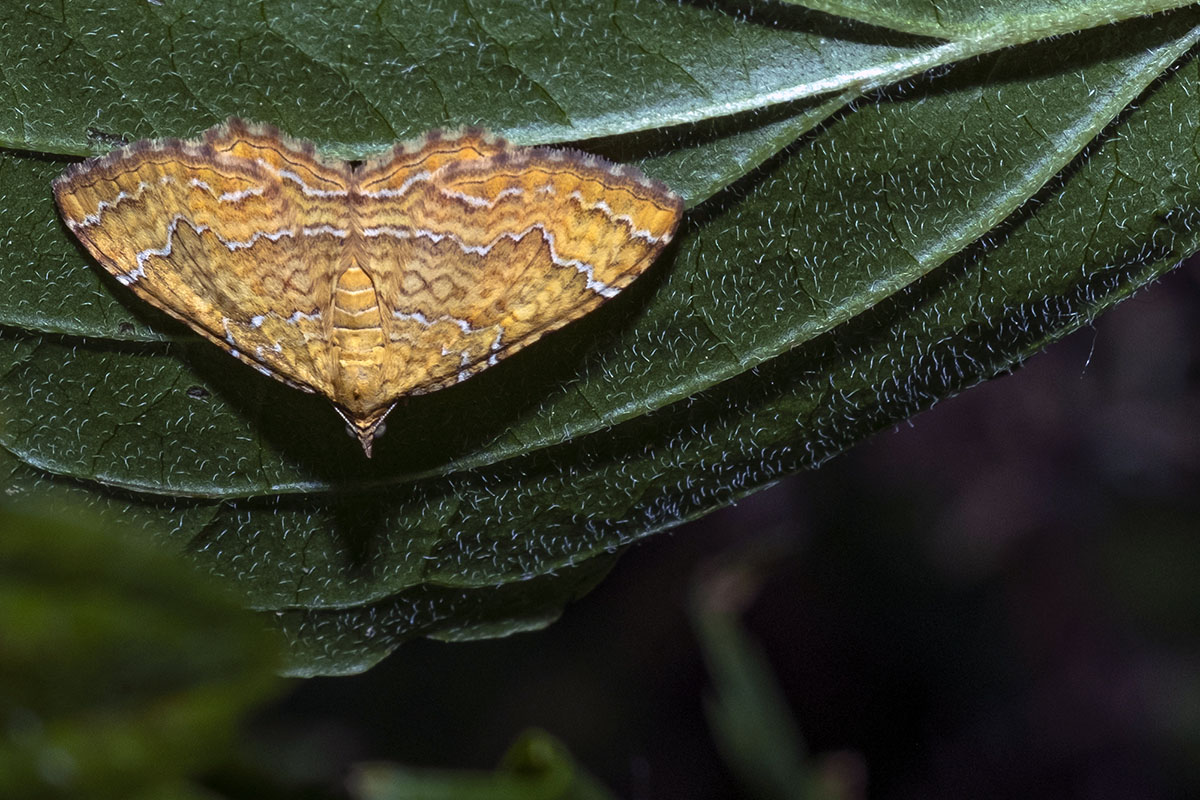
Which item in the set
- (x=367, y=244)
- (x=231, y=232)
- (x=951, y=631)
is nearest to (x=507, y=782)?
(x=367, y=244)

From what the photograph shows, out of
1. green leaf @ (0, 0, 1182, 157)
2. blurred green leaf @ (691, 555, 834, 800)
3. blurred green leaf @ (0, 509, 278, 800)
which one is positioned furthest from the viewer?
blurred green leaf @ (691, 555, 834, 800)

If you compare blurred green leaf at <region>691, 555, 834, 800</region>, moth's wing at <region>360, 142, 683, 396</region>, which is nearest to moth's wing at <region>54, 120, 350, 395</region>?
moth's wing at <region>360, 142, 683, 396</region>

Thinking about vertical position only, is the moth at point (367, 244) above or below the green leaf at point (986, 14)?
below

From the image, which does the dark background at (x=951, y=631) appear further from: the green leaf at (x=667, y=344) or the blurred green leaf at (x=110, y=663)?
the blurred green leaf at (x=110, y=663)

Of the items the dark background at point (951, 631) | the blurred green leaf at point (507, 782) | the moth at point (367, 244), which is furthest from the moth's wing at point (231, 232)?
the dark background at point (951, 631)

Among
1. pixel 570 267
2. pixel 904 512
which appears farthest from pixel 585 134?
pixel 904 512

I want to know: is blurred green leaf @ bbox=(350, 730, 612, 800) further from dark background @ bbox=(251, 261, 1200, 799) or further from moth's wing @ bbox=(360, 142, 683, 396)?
dark background @ bbox=(251, 261, 1200, 799)
